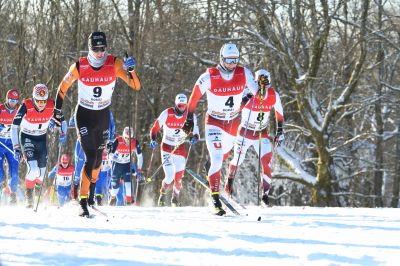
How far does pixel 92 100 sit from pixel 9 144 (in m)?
5.58

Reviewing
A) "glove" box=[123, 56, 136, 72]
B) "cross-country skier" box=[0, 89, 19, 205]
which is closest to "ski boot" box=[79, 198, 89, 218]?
"glove" box=[123, 56, 136, 72]

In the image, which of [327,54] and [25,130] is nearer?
[25,130]

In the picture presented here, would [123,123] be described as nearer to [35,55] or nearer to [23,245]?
[35,55]

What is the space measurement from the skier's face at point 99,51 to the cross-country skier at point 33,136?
3.75m

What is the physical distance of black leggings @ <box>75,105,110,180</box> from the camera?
27.3 feet

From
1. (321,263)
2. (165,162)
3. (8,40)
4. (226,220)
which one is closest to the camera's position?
(321,263)

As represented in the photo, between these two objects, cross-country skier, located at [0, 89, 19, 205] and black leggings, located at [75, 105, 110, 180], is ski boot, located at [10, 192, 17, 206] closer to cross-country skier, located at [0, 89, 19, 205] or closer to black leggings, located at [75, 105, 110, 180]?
cross-country skier, located at [0, 89, 19, 205]

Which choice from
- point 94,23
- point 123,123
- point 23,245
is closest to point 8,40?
point 94,23

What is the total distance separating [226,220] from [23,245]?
2.96 metres

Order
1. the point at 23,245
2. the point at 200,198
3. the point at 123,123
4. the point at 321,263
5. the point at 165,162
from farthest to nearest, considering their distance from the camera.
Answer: the point at 123,123 < the point at 200,198 < the point at 165,162 < the point at 23,245 < the point at 321,263

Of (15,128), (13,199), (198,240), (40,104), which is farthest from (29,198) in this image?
(198,240)

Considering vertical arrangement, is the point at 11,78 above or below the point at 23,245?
above

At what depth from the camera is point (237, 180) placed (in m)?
27.2

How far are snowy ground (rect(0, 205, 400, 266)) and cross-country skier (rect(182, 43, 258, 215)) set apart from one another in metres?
0.86
